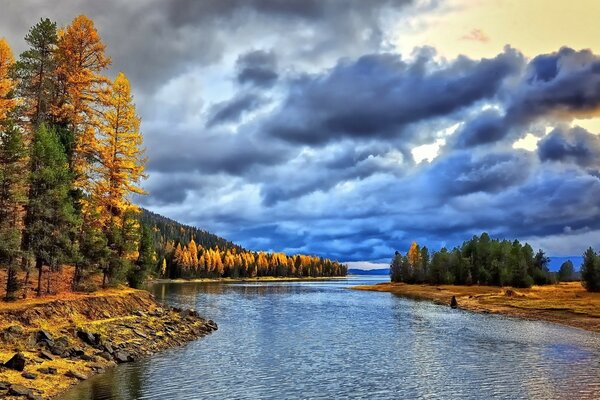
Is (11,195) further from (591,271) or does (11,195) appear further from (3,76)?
(591,271)

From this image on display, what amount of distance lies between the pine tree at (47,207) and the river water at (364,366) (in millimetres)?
14442

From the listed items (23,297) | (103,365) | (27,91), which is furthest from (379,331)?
(27,91)

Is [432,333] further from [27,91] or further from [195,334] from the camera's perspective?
[27,91]

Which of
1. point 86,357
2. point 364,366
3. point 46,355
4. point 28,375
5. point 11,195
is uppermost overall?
point 11,195

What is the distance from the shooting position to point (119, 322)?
154 feet

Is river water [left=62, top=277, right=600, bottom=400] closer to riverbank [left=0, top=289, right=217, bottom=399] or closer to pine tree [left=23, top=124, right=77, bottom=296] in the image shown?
riverbank [left=0, top=289, right=217, bottom=399]

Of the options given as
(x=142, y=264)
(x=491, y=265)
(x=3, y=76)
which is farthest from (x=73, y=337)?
(x=491, y=265)

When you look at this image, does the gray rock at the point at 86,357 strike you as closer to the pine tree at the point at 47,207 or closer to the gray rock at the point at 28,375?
the gray rock at the point at 28,375

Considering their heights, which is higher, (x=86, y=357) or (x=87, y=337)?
(x=87, y=337)

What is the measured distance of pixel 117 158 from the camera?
5656cm

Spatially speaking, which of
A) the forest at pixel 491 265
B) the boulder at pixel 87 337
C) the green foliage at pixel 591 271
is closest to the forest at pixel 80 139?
the boulder at pixel 87 337

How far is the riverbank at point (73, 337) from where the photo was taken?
97.7ft

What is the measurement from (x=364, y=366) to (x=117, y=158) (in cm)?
3785

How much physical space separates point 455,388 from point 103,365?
88.7ft
